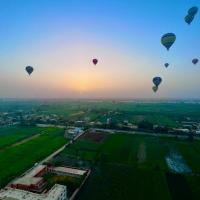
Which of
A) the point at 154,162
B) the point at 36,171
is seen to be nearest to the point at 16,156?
the point at 36,171

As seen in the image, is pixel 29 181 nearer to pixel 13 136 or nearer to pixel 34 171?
pixel 34 171

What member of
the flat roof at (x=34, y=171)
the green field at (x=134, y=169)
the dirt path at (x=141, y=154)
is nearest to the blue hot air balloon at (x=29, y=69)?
the green field at (x=134, y=169)

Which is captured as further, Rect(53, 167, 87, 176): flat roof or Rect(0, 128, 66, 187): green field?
Rect(0, 128, 66, 187): green field

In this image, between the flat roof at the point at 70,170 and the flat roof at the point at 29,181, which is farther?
the flat roof at the point at 70,170

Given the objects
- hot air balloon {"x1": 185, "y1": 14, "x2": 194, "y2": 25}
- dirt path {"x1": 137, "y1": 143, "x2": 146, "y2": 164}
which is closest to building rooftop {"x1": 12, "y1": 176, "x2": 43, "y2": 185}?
dirt path {"x1": 137, "y1": 143, "x2": 146, "y2": 164}

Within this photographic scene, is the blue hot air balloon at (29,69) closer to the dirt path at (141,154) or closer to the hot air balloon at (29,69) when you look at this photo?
the hot air balloon at (29,69)

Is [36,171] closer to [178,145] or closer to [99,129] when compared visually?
[178,145]

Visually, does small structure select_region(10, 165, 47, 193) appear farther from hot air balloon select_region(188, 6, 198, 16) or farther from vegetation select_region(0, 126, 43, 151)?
hot air balloon select_region(188, 6, 198, 16)
